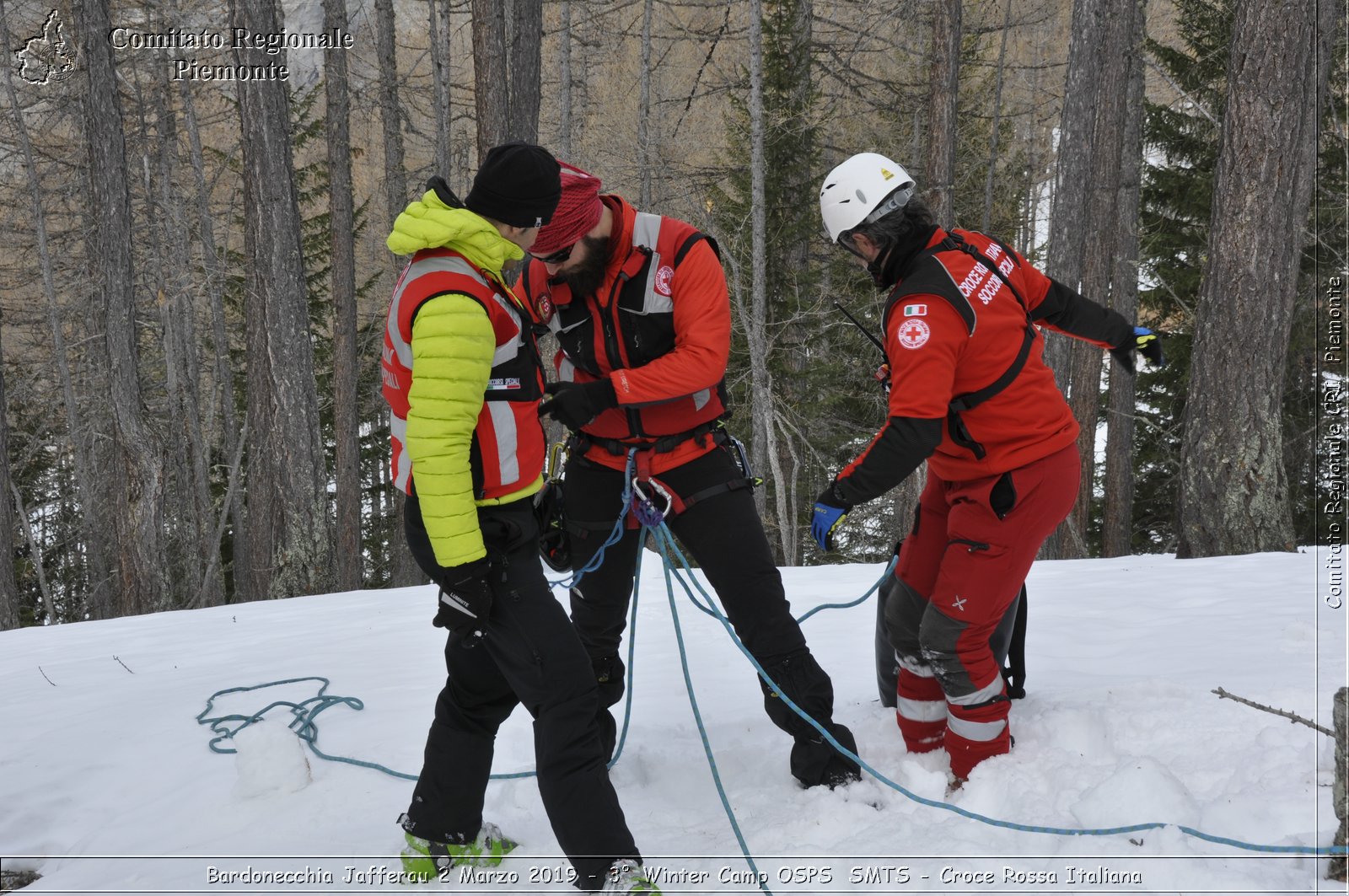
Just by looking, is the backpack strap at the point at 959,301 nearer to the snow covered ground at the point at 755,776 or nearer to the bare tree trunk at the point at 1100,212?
the snow covered ground at the point at 755,776

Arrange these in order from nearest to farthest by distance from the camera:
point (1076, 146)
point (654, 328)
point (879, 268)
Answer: point (879, 268) → point (654, 328) → point (1076, 146)

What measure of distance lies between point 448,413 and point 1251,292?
21.3 ft

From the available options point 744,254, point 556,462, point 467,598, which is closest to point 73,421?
point 744,254

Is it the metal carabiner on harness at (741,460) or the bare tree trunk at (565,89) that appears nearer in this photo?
the metal carabiner on harness at (741,460)

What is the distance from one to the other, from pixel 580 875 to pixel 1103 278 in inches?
482

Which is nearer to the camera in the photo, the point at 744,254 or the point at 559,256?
the point at 559,256

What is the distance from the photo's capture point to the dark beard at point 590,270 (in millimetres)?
3053

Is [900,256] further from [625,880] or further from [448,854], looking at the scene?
[448,854]

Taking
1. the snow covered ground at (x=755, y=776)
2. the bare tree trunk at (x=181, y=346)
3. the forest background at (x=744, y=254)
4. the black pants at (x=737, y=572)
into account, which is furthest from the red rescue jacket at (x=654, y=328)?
the bare tree trunk at (x=181, y=346)

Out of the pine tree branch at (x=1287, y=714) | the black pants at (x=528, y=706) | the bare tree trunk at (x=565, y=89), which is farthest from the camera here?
the bare tree trunk at (x=565, y=89)

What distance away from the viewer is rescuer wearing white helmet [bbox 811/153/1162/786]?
9.16 ft

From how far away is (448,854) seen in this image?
2.70m

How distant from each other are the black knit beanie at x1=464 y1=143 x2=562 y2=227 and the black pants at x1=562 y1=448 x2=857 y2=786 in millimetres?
1033

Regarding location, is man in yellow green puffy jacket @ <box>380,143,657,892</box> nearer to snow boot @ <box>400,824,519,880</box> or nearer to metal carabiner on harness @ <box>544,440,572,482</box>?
snow boot @ <box>400,824,519,880</box>
